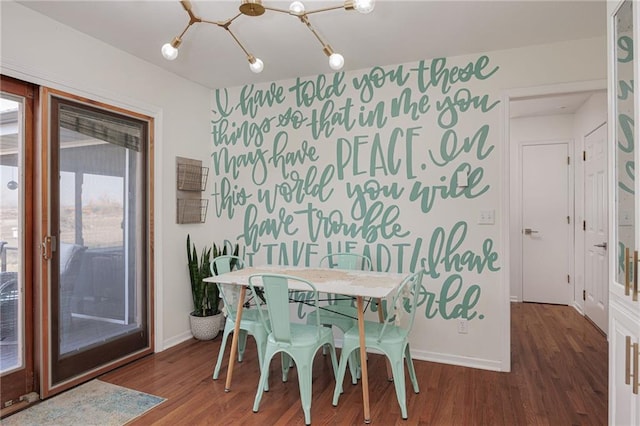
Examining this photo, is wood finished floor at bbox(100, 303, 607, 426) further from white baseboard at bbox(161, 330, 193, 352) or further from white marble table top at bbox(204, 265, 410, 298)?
white marble table top at bbox(204, 265, 410, 298)

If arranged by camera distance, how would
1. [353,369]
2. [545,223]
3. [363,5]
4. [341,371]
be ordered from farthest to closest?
[545,223]
[353,369]
[341,371]
[363,5]

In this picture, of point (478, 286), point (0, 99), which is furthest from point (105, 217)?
point (478, 286)

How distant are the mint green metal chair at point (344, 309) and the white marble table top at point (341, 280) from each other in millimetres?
287

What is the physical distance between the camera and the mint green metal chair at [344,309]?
2877mm

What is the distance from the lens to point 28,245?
250 cm

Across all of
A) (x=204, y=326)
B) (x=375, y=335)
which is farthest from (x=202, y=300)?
(x=375, y=335)

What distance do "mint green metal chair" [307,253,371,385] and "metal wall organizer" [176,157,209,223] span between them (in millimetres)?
1364

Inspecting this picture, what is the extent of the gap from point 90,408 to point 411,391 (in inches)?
82.8

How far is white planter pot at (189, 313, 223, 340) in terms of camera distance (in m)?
3.65

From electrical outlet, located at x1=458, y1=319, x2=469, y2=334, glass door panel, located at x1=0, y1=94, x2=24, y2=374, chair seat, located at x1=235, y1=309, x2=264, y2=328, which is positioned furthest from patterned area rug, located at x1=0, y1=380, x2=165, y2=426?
electrical outlet, located at x1=458, y1=319, x2=469, y2=334

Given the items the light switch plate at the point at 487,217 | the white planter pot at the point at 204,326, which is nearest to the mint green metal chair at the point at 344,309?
the light switch plate at the point at 487,217

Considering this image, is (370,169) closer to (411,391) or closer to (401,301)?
(401,301)

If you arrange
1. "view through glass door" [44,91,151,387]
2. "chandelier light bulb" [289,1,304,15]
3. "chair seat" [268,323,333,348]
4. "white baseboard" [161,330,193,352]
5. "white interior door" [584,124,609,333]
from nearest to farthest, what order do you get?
1. "chandelier light bulb" [289,1,304,15]
2. "chair seat" [268,323,333,348]
3. "view through glass door" [44,91,151,387]
4. "white baseboard" [161,330,193,352]
5. "white interior door" [584,124,609,333]

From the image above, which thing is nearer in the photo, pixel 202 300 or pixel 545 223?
pixel 202 300
